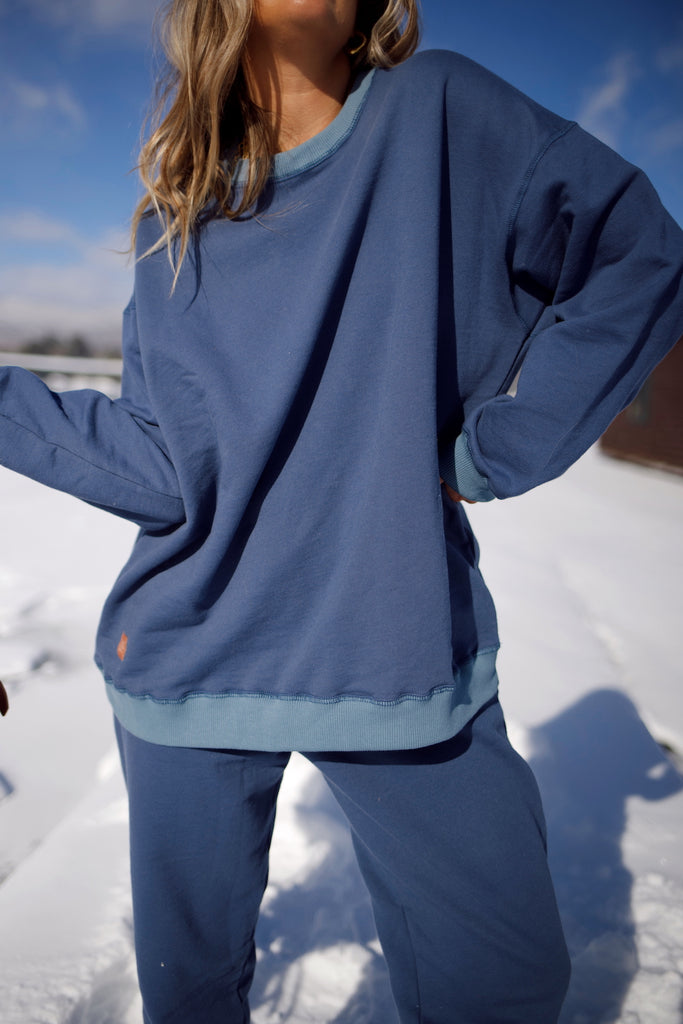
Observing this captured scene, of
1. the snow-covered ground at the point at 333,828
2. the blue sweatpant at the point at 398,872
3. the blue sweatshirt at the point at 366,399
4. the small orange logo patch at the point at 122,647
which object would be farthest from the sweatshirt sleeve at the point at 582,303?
the snow-covered ground at the point at 333,828

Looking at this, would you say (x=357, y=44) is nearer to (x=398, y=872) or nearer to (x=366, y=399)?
(x=366, y=399)

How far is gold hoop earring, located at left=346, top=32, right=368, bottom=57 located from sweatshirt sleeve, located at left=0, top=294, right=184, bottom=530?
558 mm

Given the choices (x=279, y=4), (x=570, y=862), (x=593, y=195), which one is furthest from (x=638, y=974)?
(x=279, y=4)

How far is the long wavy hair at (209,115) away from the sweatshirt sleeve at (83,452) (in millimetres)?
238

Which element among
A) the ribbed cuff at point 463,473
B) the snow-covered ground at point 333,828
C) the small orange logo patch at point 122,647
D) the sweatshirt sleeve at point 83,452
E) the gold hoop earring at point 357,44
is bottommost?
the snow-covered ground at point 333,828

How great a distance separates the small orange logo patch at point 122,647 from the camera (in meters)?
0.87

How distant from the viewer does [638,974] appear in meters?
1.29

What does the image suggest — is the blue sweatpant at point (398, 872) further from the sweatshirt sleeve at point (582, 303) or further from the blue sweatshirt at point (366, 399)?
the sweatshirt sleeve at point (582, 303)

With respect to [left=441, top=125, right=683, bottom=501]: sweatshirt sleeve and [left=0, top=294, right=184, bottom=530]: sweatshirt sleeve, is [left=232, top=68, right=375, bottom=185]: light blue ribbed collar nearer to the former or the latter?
[left=441, top=125, right=683, bottom=501]: sweatshirt sleeve

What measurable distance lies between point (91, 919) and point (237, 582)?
3.31ft

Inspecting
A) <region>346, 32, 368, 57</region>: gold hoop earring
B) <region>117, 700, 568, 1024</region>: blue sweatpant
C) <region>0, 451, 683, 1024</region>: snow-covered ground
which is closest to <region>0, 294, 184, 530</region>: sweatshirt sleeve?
<region>117, 700, 568, 1024</region>: blue sweatpant

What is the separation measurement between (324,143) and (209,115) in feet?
0.57

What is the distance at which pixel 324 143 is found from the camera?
80 centimetres

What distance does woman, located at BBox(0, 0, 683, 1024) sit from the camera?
725 mm
